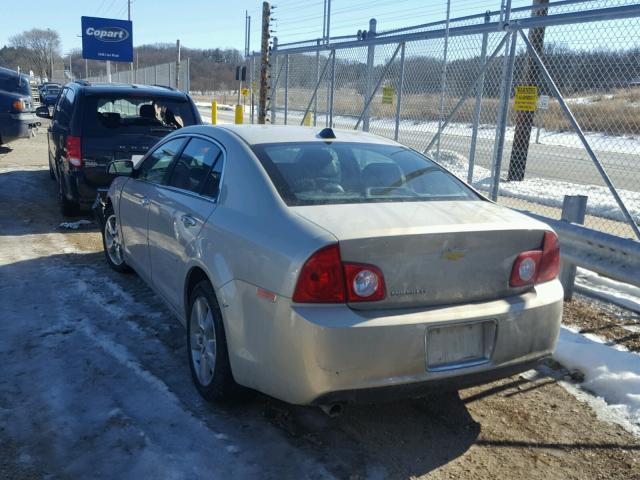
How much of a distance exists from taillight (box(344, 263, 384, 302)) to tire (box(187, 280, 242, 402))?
0.89 metres

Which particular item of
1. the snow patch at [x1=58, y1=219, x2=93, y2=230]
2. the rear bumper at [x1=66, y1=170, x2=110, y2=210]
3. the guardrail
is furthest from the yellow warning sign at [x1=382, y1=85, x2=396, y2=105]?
the guardrail

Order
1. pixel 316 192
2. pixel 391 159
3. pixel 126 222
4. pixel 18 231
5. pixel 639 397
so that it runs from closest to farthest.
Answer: pixel 316 192 < pixel 639 397 < pixel 391 159 < pixel 126 222 < pixel 18 231

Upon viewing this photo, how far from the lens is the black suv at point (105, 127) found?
7547mm

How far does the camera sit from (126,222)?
5.34 meters

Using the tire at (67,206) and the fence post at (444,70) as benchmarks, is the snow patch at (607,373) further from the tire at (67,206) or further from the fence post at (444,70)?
the tire at (67,206)

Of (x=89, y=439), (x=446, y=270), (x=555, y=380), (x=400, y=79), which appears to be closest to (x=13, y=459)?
(x=89, y=439)

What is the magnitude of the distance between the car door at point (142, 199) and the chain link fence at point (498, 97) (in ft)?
12.7

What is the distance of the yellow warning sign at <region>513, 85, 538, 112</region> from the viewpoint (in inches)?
263

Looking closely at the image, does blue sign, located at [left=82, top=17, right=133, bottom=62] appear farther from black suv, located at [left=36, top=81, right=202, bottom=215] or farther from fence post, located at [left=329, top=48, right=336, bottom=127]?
black suv, located at [left=36, top=81, right=202, bottom=215]

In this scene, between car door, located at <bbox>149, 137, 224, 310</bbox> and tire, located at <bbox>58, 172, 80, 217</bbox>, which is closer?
car door, located at <bbox>149, 137, 224, 310</bbox>

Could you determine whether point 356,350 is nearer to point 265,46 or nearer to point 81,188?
point 81,188

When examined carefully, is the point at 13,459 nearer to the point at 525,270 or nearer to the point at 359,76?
the point at 525,270

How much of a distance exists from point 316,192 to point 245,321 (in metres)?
0.83

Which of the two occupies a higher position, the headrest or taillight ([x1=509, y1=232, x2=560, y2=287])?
the headrest
